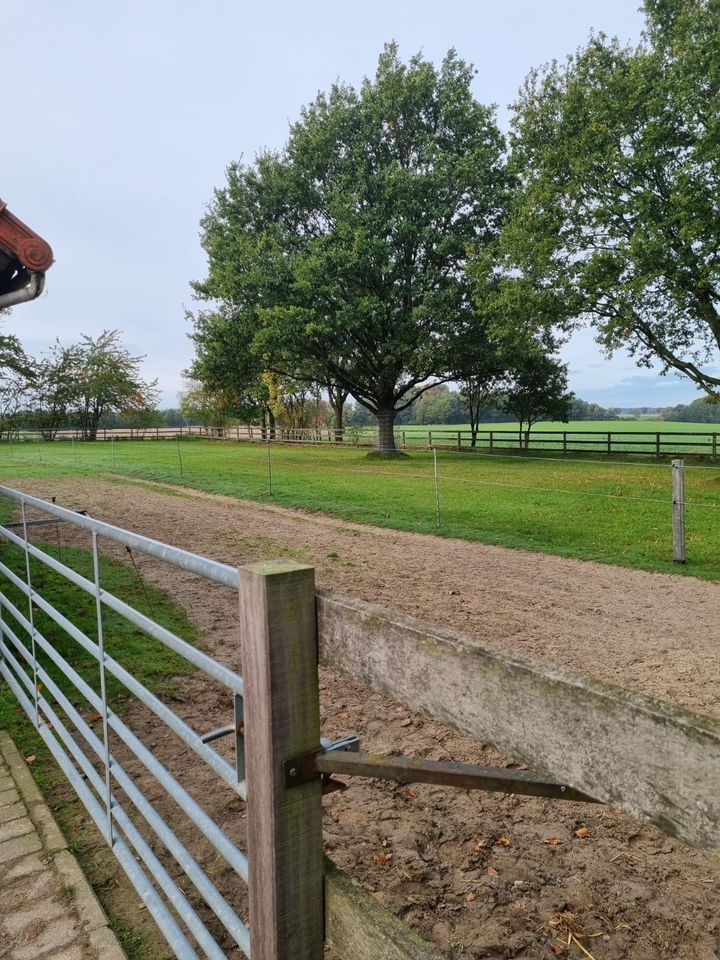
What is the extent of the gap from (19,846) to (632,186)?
23.1 meters

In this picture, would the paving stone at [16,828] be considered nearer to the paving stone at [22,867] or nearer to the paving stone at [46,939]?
the paving stone at [22,867]

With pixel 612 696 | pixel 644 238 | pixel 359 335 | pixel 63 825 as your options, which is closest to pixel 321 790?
pixel 612 696

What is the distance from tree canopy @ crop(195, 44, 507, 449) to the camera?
25344 mm

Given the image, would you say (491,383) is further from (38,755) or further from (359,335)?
(38,755)

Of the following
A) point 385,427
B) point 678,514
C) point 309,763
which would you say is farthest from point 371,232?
point 309,763

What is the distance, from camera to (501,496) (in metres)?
14.8

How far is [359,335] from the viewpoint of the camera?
2723 cm

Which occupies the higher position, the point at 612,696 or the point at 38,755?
the point at 612,696

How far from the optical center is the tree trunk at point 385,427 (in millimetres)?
29219

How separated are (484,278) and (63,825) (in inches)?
931

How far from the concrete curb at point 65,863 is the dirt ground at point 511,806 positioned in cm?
49

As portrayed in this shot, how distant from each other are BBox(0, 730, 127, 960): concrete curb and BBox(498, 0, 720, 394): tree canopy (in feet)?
65.3

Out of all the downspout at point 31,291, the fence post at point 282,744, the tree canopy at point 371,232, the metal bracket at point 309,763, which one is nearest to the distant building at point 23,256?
the downspout at point 31,291

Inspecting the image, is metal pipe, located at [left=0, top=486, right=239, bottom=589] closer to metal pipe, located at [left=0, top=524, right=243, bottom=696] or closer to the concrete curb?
metal pipe, located at [left=0, top=524, right=243, bottom=696]
